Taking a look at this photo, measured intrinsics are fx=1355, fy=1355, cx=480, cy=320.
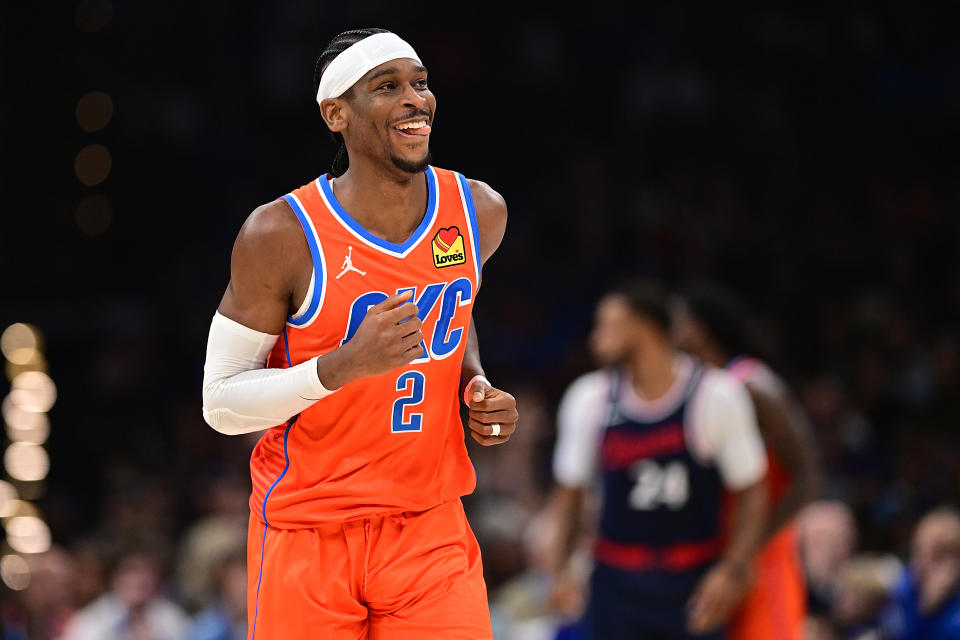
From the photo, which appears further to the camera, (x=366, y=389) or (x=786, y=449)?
(x=786, y=449)

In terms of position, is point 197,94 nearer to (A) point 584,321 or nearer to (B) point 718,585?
(A) point 584,321

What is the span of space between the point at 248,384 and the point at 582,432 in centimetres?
269

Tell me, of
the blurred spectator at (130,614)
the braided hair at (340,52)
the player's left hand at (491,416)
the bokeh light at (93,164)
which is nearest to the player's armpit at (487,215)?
the braided hair at (340,52)

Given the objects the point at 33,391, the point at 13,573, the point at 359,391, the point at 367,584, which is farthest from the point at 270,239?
the point at 33,391

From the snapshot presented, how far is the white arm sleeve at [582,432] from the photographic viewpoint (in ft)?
19.5

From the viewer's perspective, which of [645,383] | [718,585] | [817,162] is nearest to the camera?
[718,585]

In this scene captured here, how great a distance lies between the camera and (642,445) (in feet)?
18.6

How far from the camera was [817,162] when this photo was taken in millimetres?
10688

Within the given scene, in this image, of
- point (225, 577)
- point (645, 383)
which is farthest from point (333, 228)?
point (225, 577)

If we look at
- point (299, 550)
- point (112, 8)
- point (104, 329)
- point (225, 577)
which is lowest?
point (225, 577)

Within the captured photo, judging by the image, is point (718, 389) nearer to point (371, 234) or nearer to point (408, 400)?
point (408, 400)

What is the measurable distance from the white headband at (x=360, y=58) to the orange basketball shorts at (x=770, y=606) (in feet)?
9.75

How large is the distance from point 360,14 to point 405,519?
8860 millimetres

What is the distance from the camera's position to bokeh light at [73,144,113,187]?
10.3 metres
